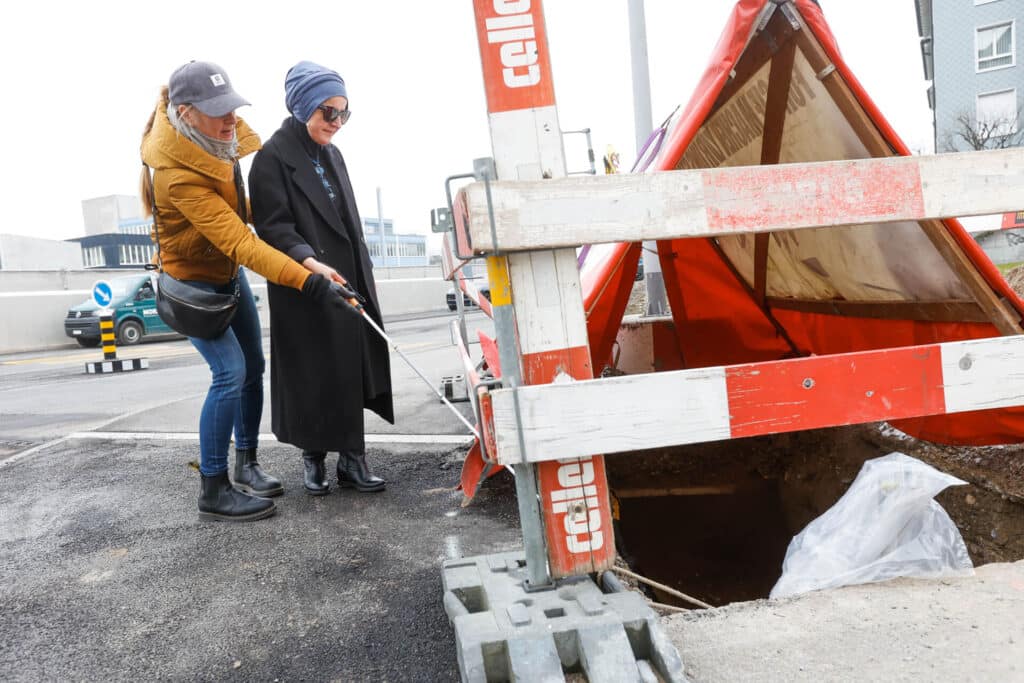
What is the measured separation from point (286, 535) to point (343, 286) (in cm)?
105

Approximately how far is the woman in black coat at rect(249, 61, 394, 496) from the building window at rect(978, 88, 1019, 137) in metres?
34.4

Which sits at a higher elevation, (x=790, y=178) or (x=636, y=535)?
(x=790, y=178)

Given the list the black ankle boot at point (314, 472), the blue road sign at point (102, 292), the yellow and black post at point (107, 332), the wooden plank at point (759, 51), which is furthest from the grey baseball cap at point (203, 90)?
the blue road sign at point (102, 292)

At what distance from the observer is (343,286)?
10.3 ft

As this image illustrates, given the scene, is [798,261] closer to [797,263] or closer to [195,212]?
[797,263]

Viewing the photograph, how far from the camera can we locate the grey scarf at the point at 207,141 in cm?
290

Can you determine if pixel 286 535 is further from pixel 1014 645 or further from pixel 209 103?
pixel 1014 645

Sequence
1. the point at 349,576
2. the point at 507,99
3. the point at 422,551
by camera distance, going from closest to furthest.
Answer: the point at 507,99
the point at 349,576
the point at 422,551

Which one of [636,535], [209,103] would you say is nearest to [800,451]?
[636,535]

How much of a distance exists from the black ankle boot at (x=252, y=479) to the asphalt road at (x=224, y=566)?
0.29ft

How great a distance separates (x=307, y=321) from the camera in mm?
3346

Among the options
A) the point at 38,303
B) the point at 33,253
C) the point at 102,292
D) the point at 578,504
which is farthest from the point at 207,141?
the point at 33,253

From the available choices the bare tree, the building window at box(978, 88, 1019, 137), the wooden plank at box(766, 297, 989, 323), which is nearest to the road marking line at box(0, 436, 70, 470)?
the wooden plank at box(766, 297, 989, 323)

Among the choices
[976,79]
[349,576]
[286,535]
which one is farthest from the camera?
[976,79]
